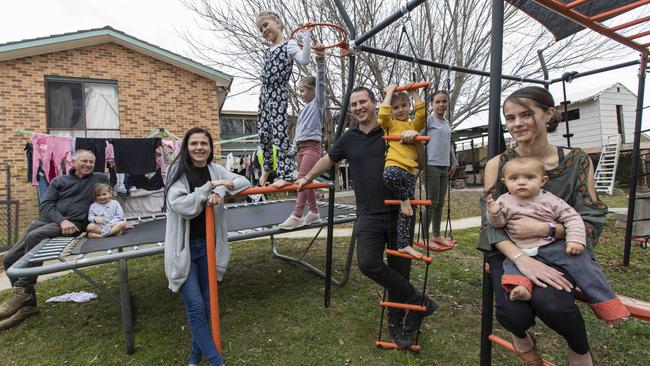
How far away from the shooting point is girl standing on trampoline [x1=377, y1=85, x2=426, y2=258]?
2314 millimetres

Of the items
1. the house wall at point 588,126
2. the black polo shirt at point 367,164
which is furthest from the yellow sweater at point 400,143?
the house wall at point 588,126

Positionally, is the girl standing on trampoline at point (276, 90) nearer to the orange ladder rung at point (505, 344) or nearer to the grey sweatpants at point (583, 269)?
the orange ladder rung at point (505, 344)

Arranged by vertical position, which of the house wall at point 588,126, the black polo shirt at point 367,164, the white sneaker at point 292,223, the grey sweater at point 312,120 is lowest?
the white sneaker at point 292,223

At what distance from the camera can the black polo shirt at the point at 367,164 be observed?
2511 millimetres

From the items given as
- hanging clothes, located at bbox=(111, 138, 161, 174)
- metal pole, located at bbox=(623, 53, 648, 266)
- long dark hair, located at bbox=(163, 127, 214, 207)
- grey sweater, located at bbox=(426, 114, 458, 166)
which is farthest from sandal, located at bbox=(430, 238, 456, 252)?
hanging clothes, located at bbox=(111, 138, 161, 174)

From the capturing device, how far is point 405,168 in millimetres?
2328

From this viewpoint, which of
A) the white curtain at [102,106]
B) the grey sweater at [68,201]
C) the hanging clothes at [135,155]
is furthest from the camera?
the white curtain at [102,106]

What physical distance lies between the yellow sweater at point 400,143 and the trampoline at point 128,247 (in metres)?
1.19

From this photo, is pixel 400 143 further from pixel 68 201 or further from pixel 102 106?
pixel 102 106

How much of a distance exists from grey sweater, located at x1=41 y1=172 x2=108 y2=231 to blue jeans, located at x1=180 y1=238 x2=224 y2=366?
2025mm

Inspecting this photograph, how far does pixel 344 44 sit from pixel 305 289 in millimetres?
2555

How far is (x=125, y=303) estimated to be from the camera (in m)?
2.60

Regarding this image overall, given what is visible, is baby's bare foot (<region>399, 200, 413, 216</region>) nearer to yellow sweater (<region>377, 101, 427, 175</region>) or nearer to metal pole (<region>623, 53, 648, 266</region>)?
yellow sweater (<region>377, 101, 427, 175</region>)

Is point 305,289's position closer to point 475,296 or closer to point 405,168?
point 475,296
